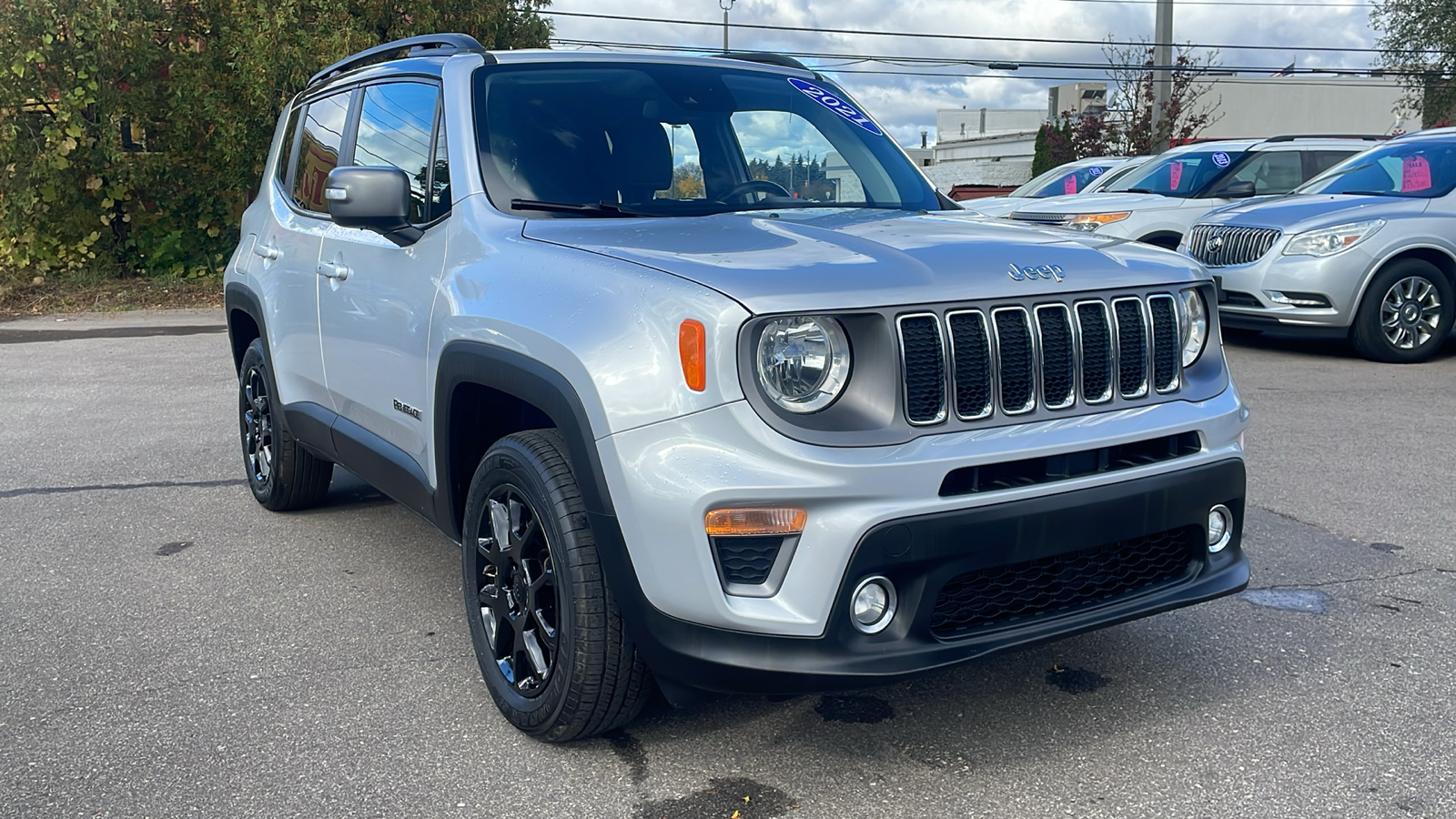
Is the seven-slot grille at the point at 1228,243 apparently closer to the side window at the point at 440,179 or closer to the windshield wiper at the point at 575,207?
the windshield wiper at the point at 575,207

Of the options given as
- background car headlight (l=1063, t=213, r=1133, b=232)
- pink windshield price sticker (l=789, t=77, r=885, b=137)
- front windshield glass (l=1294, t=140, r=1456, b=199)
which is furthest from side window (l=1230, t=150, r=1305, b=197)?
pink windshield price sticker (l=789, t=77, r=885, b=137)

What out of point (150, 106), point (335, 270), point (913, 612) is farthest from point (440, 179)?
point (150, 106)

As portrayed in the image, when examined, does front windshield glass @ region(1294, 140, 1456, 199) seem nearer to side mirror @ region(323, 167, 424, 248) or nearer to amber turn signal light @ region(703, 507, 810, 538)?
side mirror @ region(323, 167, 424, 248)

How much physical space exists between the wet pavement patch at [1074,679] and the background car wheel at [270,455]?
122 inches

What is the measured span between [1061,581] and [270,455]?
3791mm

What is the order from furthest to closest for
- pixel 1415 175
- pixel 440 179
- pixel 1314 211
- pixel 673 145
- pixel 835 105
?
pixel 1415 175 → pixel 1314 211 → pixel 835 105 → pixel 673 145 → pixel 440 179

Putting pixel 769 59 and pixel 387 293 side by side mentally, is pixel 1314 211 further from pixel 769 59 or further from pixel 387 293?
pixel 387 293

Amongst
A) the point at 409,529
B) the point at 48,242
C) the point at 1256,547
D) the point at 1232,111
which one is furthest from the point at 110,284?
the point at 1232,111

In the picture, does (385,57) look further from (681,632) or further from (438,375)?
(681,632)

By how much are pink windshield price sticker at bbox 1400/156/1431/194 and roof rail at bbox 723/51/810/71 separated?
7.04m

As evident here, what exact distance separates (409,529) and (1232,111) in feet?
190

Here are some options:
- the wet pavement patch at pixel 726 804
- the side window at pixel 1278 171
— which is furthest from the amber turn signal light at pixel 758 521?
the side window at pixel 1278 171

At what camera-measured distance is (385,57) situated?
15.3 ft

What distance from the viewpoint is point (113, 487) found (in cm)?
602
